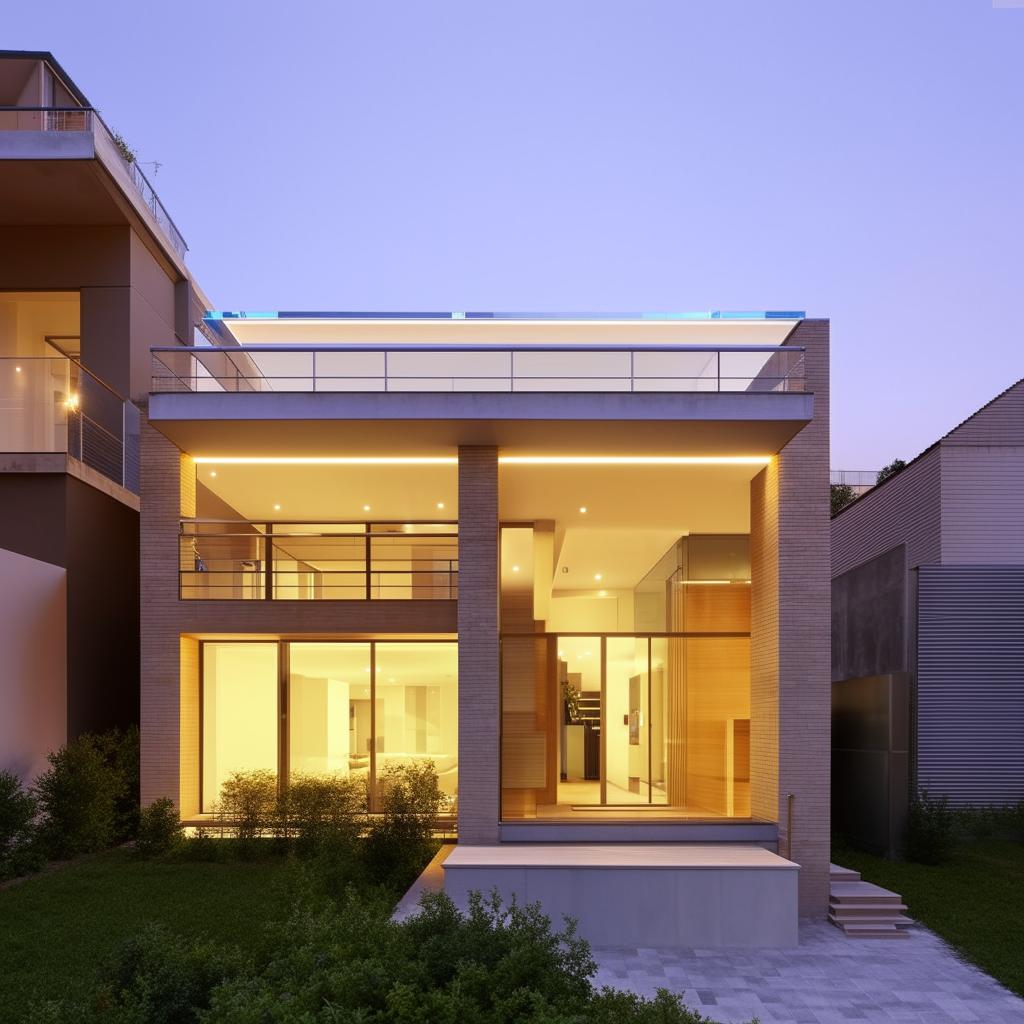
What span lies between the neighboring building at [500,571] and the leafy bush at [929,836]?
3528 mm

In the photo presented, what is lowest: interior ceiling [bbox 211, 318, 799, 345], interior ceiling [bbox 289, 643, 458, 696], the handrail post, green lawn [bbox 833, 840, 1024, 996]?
green lawn [bbox 833, 840, 1024, 996]

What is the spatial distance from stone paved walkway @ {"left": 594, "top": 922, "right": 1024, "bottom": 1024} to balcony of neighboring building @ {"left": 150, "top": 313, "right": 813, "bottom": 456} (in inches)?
240

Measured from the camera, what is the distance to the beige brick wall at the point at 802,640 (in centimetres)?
1323

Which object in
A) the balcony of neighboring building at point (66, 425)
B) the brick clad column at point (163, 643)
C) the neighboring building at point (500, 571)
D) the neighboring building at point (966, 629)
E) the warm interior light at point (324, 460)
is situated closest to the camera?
the neighboring building at point (500, 571)

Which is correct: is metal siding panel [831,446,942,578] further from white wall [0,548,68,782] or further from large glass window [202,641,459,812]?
white wall [0,548,68,782]

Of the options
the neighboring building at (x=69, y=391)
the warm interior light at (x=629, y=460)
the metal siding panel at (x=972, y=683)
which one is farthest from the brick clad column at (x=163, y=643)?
the metal siding panel at (x=972, y=683)

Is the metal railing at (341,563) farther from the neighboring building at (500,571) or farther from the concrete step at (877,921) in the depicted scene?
the concrete step at (877,921)

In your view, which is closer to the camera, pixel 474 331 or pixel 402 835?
pixel 402 835

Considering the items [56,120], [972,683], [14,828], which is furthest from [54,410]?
[972,683]

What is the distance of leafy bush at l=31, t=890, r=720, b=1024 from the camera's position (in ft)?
19.0

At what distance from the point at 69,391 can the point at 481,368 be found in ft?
22.5

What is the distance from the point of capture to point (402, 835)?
13312 mm

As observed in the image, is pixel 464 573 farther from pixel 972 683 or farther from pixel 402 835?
pixel 972 683

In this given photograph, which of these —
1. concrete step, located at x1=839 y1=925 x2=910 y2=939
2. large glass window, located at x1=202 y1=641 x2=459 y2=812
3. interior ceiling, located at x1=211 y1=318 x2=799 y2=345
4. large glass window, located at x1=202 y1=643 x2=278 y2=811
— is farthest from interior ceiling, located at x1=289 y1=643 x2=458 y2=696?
concrete step, located at x1=839 y1=925 x2=910 y2=939
